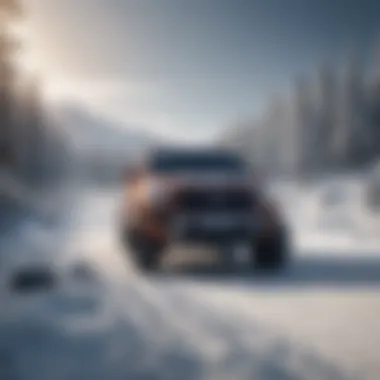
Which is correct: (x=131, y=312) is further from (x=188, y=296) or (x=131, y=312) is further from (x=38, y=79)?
(x=38, y=79)

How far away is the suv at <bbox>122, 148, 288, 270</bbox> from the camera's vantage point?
3.40 metres

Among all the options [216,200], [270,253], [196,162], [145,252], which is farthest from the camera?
[145,252]

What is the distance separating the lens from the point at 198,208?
383 centimetres

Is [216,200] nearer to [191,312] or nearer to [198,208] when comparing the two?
[198,208]

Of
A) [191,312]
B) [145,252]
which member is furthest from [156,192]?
[191,312]

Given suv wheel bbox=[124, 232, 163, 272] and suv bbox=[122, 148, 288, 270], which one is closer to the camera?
suv bbox=[122, 148, 288, 270]

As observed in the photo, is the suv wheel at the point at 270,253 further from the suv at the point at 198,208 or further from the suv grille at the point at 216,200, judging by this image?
the suv grille at the point at 216,200

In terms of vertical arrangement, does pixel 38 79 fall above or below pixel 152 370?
above

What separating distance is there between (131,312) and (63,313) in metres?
0.35

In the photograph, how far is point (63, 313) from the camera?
341 cm

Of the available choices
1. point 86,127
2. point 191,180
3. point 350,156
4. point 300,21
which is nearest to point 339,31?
point 300,21

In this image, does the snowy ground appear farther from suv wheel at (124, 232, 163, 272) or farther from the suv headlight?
the suv headlight

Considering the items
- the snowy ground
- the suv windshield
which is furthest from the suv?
the snowy ground

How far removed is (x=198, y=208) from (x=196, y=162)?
488mm
